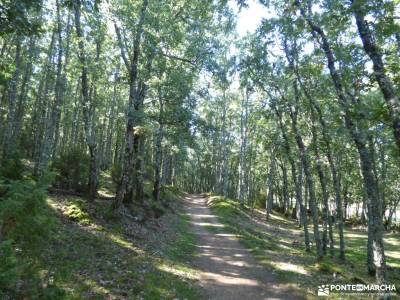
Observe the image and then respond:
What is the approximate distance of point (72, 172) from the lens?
16.5 metres

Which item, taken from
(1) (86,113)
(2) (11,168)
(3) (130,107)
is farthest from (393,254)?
(2) (11,168)

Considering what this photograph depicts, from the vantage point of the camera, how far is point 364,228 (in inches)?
1599

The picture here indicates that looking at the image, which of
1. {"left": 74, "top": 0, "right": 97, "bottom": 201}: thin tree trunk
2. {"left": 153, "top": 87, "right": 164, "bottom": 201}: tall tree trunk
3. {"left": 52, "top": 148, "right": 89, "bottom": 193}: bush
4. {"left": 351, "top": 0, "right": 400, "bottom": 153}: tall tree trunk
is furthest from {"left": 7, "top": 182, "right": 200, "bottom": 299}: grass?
{"left": 351, "top": 0, "right": 400, "bottom": 153}: tall tree trunk

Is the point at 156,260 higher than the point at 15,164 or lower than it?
→ lower

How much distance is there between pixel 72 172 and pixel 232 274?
985cm

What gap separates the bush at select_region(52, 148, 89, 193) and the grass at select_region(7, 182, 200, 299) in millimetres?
1431

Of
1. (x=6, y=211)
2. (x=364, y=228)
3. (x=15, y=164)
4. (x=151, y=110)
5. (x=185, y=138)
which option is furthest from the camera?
(x=364, y=228)

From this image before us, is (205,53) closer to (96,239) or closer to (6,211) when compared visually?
(96,239)

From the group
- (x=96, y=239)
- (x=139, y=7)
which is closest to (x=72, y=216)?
(x=96, y=239)

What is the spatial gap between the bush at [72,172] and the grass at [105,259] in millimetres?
1431

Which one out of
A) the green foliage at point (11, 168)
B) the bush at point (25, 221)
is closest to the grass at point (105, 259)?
the bush at point (25, 221)

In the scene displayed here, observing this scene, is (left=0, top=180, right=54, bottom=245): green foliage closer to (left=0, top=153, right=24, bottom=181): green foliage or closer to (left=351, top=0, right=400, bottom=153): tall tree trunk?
(left=351, top=0, right=400, bottom=153): tall tree trunk

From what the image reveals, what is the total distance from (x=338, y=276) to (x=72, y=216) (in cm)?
1018

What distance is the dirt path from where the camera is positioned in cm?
927
